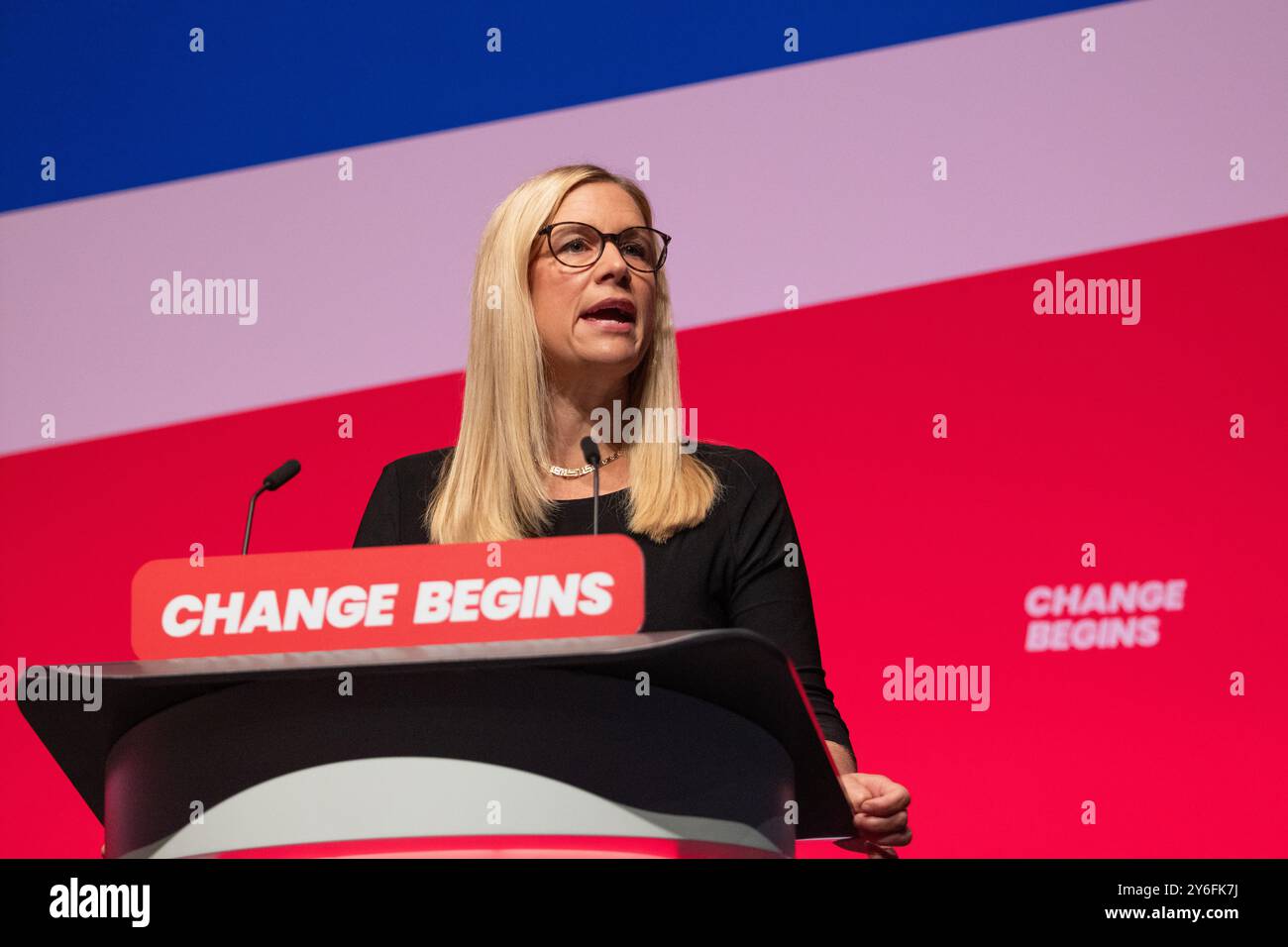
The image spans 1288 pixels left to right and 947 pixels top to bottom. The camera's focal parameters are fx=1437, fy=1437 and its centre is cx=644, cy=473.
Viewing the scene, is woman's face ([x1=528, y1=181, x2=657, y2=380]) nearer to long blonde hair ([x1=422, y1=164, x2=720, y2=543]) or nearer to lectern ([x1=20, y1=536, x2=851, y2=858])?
long blonde hair ([x1=422, y1=164, x2=720, y2=543])

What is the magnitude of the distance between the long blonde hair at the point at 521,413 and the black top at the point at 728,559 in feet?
0.10

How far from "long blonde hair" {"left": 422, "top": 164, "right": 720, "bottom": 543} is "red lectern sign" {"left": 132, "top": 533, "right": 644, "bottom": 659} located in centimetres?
78

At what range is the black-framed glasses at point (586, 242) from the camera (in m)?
2.34

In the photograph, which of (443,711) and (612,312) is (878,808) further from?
(612,312)

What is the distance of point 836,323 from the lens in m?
3.12

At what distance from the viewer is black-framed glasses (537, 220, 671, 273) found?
234 cm

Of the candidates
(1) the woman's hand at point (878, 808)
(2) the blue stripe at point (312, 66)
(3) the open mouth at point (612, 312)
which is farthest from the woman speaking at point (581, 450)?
(2) the blue stripe at point (312, 66)

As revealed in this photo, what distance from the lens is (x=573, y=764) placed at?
131 centimetres

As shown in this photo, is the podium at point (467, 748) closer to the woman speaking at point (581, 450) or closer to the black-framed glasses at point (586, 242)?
the woman speaking at point (581, 450)

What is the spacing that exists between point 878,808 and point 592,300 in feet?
3.03

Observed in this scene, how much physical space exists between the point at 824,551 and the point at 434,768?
1.82m

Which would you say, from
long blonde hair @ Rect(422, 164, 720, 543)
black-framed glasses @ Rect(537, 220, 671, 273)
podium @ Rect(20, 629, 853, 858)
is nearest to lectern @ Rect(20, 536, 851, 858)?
podium @ Rect(20, 629, 853, 858)
